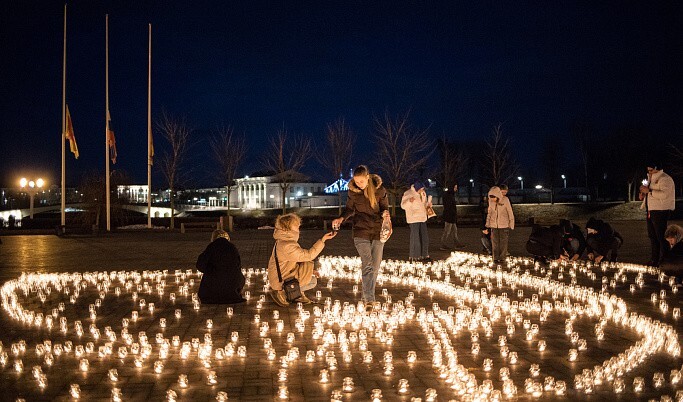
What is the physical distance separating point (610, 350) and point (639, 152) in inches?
2761

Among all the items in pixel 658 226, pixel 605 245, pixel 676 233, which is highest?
pixel 658 226

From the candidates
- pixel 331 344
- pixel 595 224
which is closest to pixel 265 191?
pixel 595 224

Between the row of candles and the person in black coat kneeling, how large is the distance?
314mm

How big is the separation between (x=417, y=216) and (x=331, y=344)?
28.2 ft

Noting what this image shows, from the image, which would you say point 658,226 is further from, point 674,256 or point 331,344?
point 331,344

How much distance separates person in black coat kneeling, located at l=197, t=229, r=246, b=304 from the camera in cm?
902

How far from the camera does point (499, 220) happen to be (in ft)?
48.1

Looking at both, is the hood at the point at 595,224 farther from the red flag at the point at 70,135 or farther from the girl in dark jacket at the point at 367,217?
the red flag at the point at 70,135

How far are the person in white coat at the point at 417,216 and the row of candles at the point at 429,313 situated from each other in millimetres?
990

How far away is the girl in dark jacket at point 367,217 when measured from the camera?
28.7 feet

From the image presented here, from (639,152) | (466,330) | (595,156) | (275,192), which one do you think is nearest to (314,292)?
(466,330)

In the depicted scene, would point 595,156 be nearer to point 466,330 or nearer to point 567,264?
point 567,264

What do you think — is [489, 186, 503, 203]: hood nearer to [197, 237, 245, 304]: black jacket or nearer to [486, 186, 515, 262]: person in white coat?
[486, 186, 515, 262]: person in white coat

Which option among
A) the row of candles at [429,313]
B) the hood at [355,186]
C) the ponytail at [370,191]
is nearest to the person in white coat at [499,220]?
the row of candles at [429,313]
